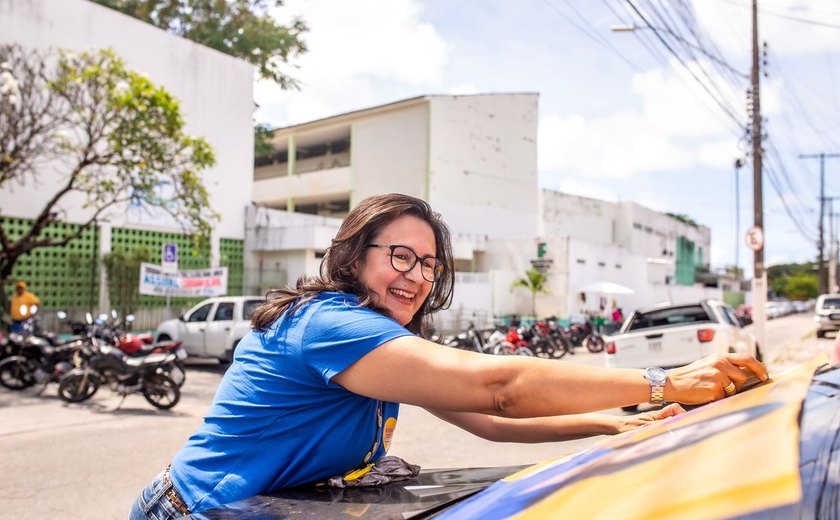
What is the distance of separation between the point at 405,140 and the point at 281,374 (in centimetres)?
3126

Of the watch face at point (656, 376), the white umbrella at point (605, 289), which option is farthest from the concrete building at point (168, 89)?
the watch face at point (656, 376)

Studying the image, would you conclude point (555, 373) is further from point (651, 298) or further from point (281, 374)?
point (651, 298)

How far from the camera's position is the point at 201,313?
1443 cm

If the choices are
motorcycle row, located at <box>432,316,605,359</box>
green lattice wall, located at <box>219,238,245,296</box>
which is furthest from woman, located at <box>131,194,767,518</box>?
green lattice wall, located at <box>219,238,245,296</box>

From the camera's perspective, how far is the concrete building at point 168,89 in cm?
1633

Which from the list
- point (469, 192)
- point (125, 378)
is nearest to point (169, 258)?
point (125, 378)

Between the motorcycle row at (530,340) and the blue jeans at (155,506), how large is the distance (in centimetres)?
1089

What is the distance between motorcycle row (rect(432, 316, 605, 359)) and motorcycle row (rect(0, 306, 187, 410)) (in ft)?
16.7

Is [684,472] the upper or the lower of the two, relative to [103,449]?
upper

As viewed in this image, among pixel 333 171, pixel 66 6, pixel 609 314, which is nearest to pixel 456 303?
pixel 609 314

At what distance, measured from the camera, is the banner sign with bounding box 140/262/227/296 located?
14469 mm

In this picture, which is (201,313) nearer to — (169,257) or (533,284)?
(169,257)

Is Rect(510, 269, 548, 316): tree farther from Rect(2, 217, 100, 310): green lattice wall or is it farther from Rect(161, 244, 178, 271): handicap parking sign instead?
Rect(2, 217, 100, 310): green lattice wall

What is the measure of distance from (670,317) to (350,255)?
389 inches
